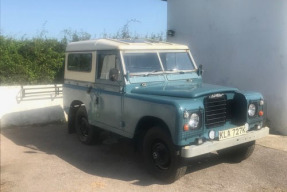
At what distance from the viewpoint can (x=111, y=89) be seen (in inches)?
220

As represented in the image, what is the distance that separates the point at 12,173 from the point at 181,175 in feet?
8.31

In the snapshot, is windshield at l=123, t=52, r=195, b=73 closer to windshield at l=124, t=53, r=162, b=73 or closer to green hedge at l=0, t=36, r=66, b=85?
A: windshield at l=124, t=53, r=162, b=73

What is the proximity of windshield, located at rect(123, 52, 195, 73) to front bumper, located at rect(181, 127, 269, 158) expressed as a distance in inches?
71.0

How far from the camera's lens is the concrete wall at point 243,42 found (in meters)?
7.45

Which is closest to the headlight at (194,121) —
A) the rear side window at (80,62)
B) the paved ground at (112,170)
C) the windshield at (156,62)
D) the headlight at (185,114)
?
the headlight at (185,114)

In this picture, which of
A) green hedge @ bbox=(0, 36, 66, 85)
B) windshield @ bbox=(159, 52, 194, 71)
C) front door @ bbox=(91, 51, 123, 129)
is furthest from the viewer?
green hedge @ bbox=(0, 36, 66, 85)

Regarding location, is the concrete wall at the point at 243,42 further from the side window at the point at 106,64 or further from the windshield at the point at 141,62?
the side window at the point at 106,64

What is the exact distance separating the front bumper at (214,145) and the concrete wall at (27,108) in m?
5.56

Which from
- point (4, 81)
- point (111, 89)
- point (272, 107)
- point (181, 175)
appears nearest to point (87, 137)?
point (111, 89)

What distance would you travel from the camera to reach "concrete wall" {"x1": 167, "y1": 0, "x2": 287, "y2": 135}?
7.45m

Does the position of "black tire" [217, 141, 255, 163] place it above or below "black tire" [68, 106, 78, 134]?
below

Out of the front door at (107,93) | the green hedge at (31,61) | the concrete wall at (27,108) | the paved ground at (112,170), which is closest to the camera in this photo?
the paved ground at (112,170)

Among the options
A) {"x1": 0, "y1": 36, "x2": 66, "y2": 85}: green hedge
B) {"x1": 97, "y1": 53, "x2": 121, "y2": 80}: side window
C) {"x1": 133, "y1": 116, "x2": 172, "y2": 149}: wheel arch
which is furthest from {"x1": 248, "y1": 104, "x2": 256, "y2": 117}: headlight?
{"x1": 0, "y1": 36, "x2": 66, "y2": 85}: green hedge

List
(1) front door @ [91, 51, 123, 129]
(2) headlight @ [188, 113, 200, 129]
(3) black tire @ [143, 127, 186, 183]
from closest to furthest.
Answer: (2) headlight @ [188, 113, 200, 129], (3) black tire @ [143, 127, 186, 183], (1) front door @ [91, 51, 123, 129]
